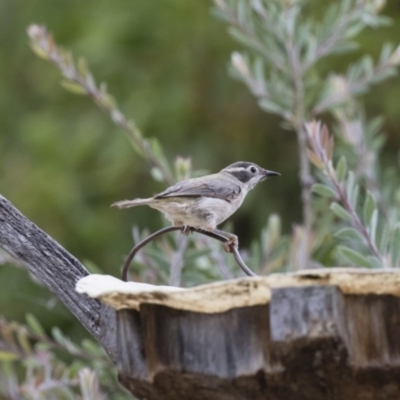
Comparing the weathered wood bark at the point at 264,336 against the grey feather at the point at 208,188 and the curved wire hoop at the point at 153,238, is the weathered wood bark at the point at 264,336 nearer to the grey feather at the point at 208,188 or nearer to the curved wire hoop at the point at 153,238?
the curved wire hoop at the point at 153,238

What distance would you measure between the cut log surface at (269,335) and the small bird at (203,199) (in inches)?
54.4

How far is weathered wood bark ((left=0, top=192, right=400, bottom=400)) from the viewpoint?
1.85 m

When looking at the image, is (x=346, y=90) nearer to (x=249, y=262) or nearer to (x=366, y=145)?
(x=366, y=145)

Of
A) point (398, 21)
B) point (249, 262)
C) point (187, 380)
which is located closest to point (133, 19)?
point (398, 21)

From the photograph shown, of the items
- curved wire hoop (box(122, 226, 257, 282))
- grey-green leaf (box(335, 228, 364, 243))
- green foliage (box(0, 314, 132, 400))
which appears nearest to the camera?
curved wire hoop (box(122, 226, 257, 282))

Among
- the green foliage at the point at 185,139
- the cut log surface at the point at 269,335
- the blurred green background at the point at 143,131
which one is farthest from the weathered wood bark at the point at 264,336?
the blurred green background at the point at 143,131

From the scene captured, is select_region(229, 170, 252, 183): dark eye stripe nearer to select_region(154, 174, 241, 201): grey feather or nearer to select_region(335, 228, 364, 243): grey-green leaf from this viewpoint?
select_region(154, 174, 241, 201): grey feather

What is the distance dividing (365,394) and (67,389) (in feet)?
7.81

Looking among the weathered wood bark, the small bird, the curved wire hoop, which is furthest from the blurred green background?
the weathered wood bark

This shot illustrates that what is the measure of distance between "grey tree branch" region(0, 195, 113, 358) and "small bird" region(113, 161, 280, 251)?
0.98 metres

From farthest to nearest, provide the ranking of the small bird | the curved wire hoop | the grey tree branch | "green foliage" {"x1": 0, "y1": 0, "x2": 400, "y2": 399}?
"green foliage" {"x1": 0, "y1": 0, "x2": 400, "y2": 399} < the small bird < the curved wire hoop < the grey tree branch

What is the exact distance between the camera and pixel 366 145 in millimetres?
4582

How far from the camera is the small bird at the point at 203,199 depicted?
11.9 ft

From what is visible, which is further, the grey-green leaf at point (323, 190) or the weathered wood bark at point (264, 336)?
the grey-green leaf at point (323, 190)
